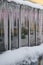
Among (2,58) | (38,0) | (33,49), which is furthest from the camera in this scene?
(38,0)

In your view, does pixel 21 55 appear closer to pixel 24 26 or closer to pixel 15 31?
pixel 15 31

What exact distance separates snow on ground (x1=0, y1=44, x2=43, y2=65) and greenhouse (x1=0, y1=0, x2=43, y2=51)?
152mm

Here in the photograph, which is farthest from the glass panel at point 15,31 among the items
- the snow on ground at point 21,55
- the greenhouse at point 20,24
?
the snow on ground at point 21,55

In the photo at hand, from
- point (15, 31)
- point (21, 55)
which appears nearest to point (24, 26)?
point (15, 31)

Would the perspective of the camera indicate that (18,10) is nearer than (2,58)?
No

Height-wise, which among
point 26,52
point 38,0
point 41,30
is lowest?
point 26,52

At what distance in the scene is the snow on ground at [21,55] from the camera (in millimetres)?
3664

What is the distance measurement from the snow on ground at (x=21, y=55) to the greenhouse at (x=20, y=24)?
0.15 meters

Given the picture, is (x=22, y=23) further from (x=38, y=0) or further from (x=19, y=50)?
(x=38, y=0)

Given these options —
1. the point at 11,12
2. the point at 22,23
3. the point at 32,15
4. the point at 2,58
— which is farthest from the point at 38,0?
the point at 2,58

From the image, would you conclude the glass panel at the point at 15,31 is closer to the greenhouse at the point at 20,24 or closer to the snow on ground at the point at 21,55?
the greenhouse at the point at 20,24

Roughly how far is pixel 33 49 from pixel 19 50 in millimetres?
526

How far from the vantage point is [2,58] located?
143 inches

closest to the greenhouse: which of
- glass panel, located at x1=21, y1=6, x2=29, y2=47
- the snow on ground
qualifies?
glass panel, located at x1=21, y1=6, x2=29, y2=47
